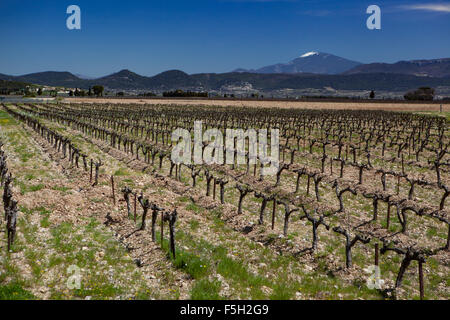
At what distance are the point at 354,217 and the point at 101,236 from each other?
10660mm

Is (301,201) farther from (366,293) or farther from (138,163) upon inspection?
(138,163)

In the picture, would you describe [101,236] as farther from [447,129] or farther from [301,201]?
[447,129]

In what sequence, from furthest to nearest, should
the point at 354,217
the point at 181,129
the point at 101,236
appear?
1. the point at 181,129
2. the point at 354,217
3. the point at 101,236

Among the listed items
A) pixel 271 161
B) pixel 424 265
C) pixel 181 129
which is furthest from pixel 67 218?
pixel 181 129

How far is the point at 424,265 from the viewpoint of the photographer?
11.8 meters

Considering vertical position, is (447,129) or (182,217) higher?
(447,129)

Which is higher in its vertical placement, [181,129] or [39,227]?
[181,129]

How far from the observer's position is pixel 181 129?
4250 cm

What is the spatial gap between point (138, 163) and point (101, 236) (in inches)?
521
